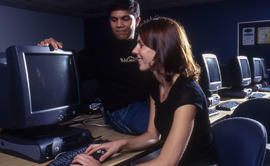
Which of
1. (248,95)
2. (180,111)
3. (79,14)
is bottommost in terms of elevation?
(248,95)

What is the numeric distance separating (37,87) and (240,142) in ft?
3.23

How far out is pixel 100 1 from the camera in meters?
5.89

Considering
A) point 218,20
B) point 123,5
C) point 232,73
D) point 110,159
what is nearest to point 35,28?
point 218,20

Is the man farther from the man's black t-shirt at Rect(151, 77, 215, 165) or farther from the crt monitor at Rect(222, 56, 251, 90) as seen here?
the crt monitor at Rect(222, 56, 251, 90)

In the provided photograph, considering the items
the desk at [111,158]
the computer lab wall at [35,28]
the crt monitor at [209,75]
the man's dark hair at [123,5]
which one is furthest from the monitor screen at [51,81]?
the computer lab wall at [35,28]

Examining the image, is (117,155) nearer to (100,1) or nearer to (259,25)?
(259,25)

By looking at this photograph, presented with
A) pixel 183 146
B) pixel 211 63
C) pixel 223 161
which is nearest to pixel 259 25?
pixel 211 63

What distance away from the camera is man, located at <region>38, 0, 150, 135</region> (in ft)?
5.15

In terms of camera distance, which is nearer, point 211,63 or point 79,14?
point 211,63

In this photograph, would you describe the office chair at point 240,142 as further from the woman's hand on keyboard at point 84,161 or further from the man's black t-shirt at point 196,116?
the woman's hand on keyboard at point 84,161

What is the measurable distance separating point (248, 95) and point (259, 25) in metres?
2.39

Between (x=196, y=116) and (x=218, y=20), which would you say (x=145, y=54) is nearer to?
(x=196, y=116)

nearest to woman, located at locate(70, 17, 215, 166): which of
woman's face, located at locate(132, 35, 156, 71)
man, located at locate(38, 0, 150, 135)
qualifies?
woman's face, located at locate(132, 35, 156, 71)

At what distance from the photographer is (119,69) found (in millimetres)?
1690
